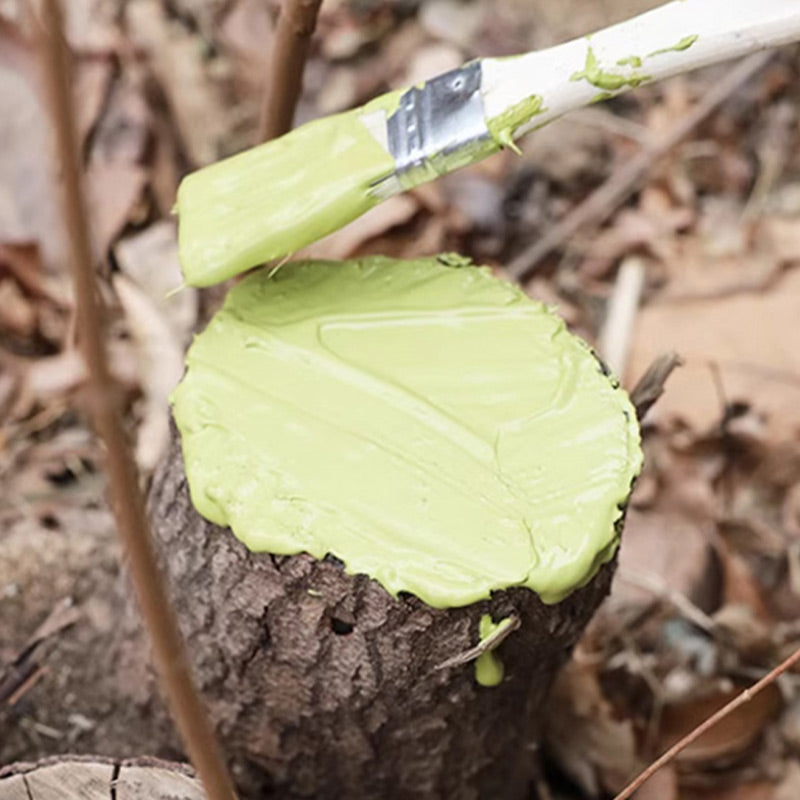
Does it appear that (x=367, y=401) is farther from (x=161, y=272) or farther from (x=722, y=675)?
(x=161, y=272)

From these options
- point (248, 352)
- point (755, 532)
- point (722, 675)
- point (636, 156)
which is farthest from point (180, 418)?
point (636, 156)

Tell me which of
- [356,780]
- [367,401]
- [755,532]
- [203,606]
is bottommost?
[755,532]

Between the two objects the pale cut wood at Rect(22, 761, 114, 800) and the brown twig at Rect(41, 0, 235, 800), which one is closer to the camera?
the brown twig at Rect(41, 0, 235, 800)

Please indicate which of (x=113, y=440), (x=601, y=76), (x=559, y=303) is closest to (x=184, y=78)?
(x=559, y=303)

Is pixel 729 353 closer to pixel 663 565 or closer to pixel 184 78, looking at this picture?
pixel 663 565

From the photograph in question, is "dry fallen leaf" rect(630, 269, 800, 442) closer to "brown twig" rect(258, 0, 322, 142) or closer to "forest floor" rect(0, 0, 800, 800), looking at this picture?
"forest floor" rect(0, 0, 800, 800)

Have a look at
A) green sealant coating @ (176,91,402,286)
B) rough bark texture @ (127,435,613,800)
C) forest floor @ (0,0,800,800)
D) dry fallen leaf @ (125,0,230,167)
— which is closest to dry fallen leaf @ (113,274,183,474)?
forest floor @ (0,0,800,800)

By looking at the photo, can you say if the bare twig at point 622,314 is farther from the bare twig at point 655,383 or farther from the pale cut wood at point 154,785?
the pale cut wood at point 154,785
